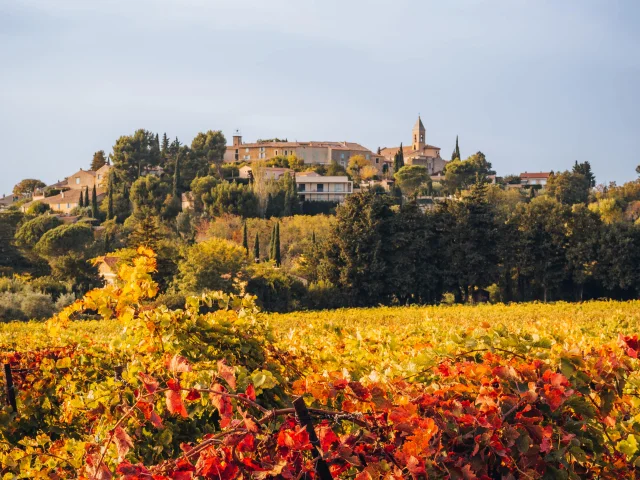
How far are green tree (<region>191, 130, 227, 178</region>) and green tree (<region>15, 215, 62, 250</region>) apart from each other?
32642 mm

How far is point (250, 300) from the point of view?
4.96 meters

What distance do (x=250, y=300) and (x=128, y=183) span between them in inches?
2944

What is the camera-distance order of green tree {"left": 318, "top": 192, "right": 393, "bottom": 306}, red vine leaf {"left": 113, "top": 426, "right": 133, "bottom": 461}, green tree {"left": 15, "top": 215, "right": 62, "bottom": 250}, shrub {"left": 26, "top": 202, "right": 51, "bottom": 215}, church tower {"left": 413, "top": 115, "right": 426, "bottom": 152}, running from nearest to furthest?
red vine leaf {"left": 113, "top": 426, "right": 133, "bottom": 461} → green tree {"left": 318, "top": 192, "right": 393, "bottom": 306} → green tree {"left": 15, "top": 215, "right": 62, "bottom": 250} → shrub {"left": 26, "top": 202, "right": 51, "bottom": 215} → church tower {"left": 413, "top": 115, "right": 426, "bottom": 152}

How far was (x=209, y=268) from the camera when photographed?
107ft

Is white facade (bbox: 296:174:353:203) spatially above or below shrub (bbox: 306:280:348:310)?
above

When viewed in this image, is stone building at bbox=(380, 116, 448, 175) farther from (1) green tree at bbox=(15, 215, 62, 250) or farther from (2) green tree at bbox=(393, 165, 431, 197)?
(1) green tree at bbox=(15, 215, 62, 250)

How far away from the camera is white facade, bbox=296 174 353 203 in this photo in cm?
7694

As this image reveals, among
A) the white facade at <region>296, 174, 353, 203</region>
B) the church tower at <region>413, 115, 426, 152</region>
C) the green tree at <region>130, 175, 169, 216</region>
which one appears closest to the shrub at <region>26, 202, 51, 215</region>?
the green tree at <region>130, 175, 169, 216</region>

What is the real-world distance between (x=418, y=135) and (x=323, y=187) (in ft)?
170

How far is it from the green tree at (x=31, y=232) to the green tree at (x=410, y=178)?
42.0 m

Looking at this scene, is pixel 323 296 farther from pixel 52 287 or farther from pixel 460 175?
pixel 460 175

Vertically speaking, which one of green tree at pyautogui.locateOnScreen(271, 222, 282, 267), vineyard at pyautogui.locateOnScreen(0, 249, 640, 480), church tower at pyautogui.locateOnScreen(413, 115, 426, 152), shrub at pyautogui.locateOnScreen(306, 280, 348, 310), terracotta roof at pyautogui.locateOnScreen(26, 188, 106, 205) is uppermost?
church tower at pyautogui.locateOnScreen(413, 115, 426, 152)

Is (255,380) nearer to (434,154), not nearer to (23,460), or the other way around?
(23,460)

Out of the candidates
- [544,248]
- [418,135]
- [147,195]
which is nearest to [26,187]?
[147,195]
